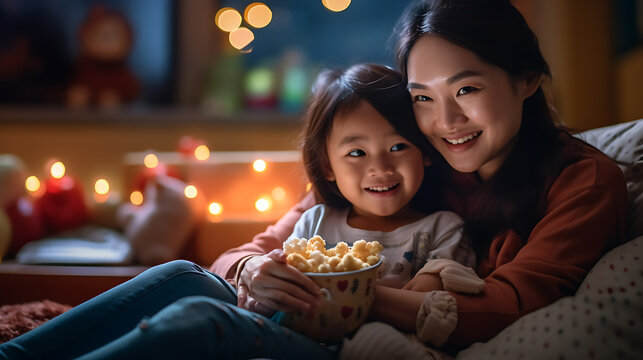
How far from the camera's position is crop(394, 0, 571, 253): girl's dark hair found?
0.92 metres

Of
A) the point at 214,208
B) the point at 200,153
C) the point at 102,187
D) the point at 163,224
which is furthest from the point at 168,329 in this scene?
the point at 102,187

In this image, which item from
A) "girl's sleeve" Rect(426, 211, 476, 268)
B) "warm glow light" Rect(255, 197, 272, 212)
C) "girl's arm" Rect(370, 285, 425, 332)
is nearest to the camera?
"girl's arm" Rect(370, 285, 425, 332)

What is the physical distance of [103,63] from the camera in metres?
2.88

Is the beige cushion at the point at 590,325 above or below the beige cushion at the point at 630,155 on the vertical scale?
below

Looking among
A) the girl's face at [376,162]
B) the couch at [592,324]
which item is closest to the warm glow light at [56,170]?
the girl's face at [376,162]

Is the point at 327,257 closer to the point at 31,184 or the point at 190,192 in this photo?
the point at 190,192

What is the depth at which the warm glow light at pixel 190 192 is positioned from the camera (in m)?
1.78

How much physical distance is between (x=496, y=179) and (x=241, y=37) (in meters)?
2.36

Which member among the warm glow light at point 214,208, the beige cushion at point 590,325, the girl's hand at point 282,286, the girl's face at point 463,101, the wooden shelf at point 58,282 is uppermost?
the girl's face at point 463,101

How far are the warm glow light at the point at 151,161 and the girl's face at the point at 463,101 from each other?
1.41 metres

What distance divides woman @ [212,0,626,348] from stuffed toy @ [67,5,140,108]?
6.96ft

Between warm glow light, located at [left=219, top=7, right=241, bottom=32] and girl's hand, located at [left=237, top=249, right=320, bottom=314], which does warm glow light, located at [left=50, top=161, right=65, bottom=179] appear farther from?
girl's hand, located at [left=237, top=249, right=320, bottom=314]

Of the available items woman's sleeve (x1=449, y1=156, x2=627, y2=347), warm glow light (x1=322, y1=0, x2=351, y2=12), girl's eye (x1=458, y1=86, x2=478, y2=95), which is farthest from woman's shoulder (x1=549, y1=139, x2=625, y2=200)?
warm glow light (x1=322, y1=0, x2=351, y2=12)

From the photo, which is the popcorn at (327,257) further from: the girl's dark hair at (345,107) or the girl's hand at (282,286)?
the girl's dark hair at (345,107)
